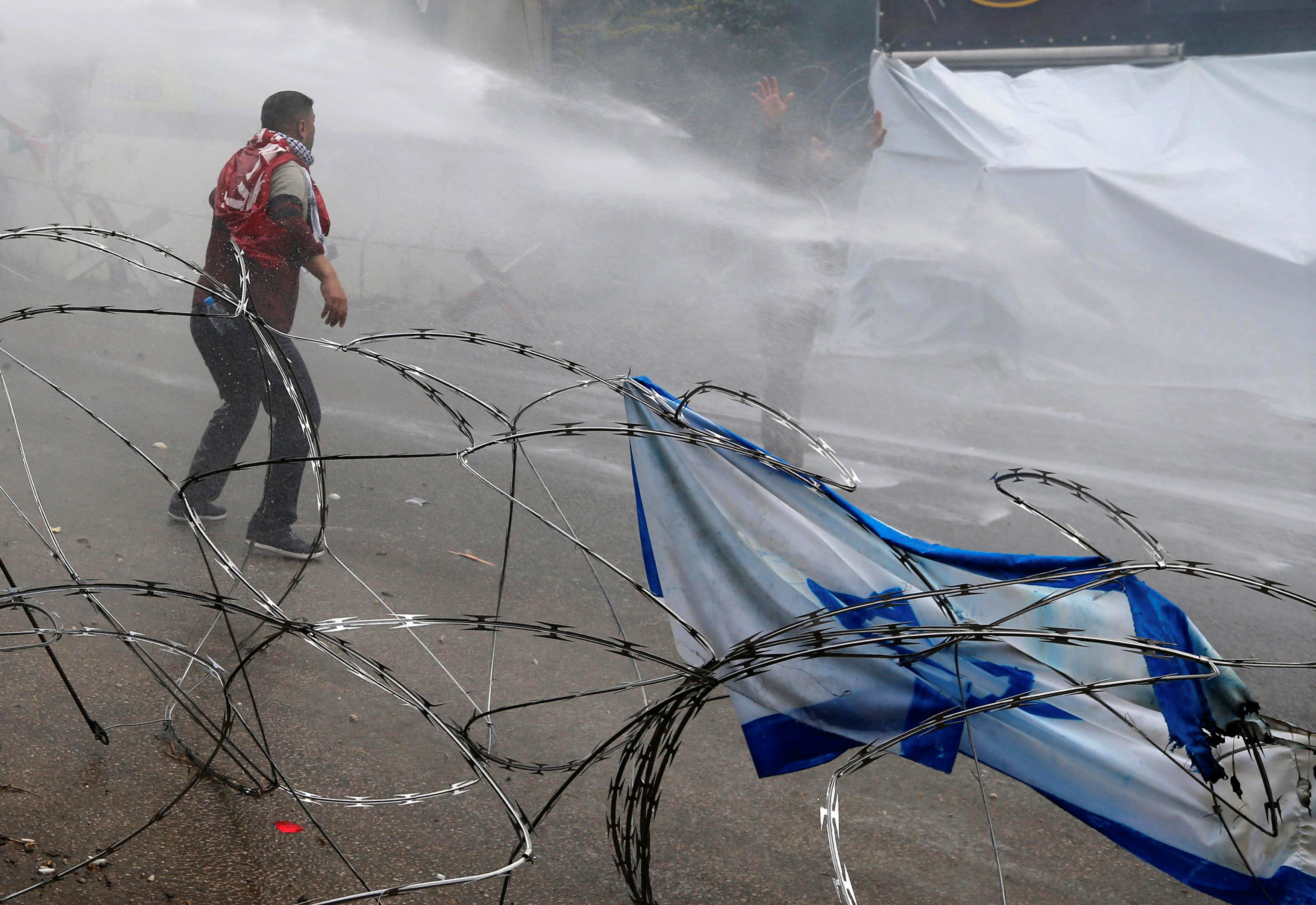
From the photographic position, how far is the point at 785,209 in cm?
852

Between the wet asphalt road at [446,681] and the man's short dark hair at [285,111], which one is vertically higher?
the man's short dark hair at [285,111]

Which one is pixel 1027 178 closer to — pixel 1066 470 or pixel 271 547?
pixel 1066 470

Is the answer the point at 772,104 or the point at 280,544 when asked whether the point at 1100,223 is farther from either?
the point at 280,544

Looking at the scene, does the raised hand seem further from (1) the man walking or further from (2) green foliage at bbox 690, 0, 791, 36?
(2) green foliage at bbox 690, 0, 791, 36

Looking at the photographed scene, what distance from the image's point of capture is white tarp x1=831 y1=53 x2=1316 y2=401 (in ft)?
24.1

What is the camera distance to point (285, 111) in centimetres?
384

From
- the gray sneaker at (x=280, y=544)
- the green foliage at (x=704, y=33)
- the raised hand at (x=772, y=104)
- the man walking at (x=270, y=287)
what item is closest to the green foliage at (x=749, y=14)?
the green foliage at (x=704, y=33)

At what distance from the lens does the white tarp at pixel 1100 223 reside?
7359 mm

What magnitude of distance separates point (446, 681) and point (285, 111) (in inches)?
81.1

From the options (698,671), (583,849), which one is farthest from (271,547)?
(698,671)

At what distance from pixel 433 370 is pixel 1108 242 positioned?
4.68 meters

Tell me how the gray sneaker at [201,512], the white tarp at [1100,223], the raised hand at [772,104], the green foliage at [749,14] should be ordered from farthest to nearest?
1. the green foliage at [749,14]
2. the white tarp at [1100,223]
3. the raised hand at [772,104]
4. the gray sneaker at [201,512]

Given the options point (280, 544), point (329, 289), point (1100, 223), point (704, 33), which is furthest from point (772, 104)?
point (704, 33)

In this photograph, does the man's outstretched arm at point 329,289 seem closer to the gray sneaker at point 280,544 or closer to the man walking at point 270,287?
the man walking at point 270,287
